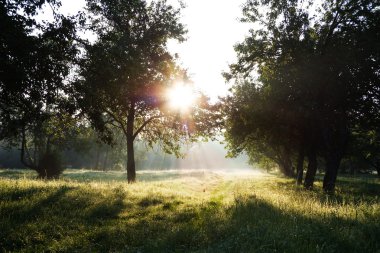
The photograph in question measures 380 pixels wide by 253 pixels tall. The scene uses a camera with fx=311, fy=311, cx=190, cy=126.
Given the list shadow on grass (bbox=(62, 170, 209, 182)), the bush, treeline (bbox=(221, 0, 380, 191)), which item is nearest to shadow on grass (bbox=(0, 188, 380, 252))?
treeline (bbox=(221, 0, 380, 191))

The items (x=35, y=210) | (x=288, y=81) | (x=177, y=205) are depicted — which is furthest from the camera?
(x=288, y=81)

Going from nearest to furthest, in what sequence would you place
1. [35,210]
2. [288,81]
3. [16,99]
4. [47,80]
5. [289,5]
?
1. [35,210]
2. [47,80]
3. [16,99]
4. [289,5]
5. [288,81]

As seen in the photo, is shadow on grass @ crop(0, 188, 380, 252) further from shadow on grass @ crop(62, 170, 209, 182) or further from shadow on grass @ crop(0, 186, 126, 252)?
shadow on grass @ crop(62, 170, 209, 182)

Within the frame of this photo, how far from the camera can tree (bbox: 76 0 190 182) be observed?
1223 centimetres

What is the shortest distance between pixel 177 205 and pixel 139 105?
37.4 feet

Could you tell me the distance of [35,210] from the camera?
1030 centimetres

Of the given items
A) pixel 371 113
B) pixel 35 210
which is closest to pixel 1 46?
pixel 35 210

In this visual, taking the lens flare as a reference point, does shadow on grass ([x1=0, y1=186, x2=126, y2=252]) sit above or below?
below

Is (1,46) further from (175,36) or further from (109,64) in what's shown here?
(175,36)

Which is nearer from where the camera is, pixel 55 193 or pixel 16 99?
pixel 16 99

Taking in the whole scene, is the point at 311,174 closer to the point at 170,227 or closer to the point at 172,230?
the point at 170,227

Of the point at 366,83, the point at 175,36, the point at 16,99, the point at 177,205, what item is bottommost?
the point at 177,205

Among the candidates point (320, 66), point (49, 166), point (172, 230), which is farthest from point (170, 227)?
point (49, 166)

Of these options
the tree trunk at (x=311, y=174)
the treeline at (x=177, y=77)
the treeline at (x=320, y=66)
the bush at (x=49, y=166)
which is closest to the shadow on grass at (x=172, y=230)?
the treeline at (x=177, y=77)
